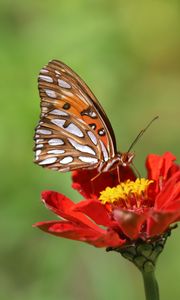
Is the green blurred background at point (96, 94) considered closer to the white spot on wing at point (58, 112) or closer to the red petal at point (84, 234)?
the white spot on wing at point (58, 112)

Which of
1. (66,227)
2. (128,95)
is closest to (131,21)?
(128,95)

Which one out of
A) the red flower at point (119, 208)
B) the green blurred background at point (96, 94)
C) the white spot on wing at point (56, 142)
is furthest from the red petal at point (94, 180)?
the green blurred background at point (96, 94)

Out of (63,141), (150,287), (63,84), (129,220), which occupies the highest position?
(63,84)

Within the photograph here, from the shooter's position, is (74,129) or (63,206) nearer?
(63,206)

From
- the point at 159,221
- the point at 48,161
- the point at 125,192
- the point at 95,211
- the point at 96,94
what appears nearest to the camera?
the point at 159,221

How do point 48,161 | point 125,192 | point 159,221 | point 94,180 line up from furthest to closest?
1. point 48,161
2. point 94,180
3. point 125,192
4. point 159,221

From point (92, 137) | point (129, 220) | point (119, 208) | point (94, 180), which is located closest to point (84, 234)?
point (129, 220)

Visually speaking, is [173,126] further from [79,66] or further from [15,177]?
[15,177]

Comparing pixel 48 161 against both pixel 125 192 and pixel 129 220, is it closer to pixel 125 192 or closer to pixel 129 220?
pixel 125 192
